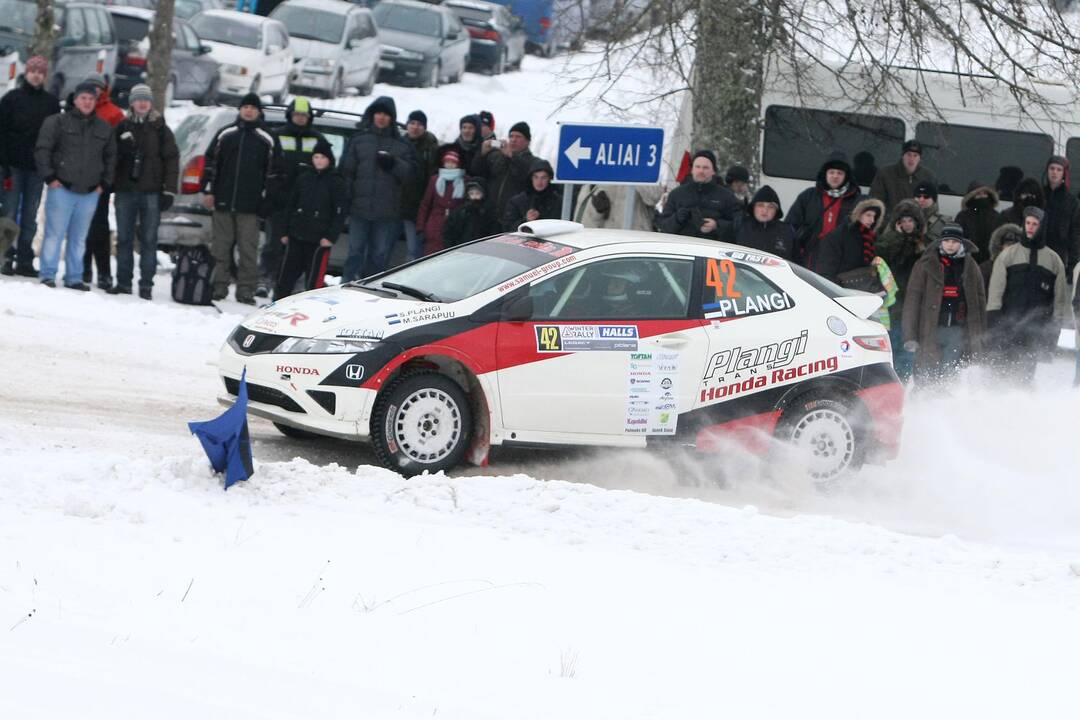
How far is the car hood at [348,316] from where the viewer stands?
9656 millimetres

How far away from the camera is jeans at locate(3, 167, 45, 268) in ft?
49.5

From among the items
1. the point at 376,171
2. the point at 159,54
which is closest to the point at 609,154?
the point at 376,171

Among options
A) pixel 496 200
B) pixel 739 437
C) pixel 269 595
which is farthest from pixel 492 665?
pixel 496 200

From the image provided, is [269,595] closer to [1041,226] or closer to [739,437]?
[739,437]

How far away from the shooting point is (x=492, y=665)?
5.95 m

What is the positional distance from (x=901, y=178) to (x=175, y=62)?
1918cm

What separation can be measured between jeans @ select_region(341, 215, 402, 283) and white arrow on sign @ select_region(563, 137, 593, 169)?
10.7 feet

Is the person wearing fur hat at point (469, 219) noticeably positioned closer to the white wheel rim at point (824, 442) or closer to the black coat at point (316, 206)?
the black coat at point (316, 206)

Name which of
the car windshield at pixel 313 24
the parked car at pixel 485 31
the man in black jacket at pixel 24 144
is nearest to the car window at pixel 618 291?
the man in black jacket at pixel 24 144

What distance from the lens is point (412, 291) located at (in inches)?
405

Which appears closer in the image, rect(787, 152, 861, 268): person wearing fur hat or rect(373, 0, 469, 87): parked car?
rect(787, 152, 861, 268): person wearing fur hat

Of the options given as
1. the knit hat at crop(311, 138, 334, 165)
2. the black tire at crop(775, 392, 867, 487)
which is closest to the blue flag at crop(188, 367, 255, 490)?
the black tire at crop(775, 392, 867, 487)

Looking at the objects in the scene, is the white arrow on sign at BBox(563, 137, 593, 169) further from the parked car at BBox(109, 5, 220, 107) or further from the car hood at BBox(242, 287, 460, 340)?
→ the parked car at BBox(109, 5, 220, 107)

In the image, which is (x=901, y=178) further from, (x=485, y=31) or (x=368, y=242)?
(x=485, y=31)
